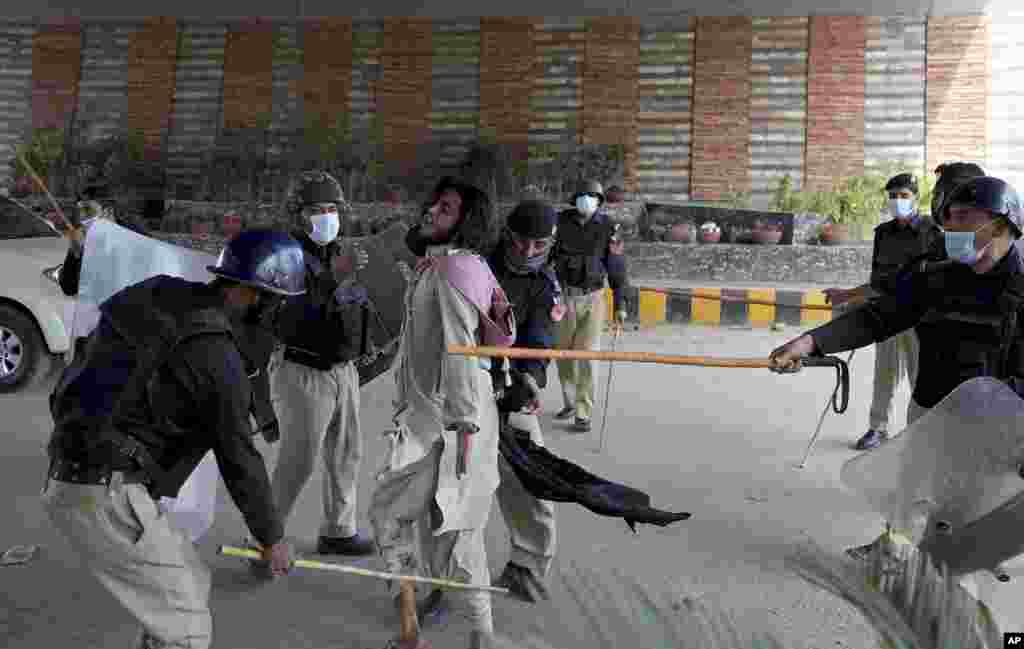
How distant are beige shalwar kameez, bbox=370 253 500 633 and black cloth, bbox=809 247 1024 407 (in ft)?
3.94

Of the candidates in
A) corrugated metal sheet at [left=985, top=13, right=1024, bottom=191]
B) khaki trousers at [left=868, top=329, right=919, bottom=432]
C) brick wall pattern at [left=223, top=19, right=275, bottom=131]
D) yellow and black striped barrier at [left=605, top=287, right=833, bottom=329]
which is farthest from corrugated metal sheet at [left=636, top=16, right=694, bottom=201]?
khaki trousers at [left=868, top=329, right=919, bottom=432]

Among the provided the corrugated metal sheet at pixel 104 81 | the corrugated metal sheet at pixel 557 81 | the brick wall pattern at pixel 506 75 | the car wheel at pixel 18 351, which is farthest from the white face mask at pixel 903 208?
the corrugated metal sheet at pixel 104 81

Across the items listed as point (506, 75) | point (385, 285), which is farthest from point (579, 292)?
point (506, 75)

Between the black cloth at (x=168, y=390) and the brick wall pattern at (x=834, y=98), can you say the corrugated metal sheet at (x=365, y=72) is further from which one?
the black cloth at (x=168, y=390)

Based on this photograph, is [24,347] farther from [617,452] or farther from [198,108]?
[198,108]

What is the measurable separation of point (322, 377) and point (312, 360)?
85mm

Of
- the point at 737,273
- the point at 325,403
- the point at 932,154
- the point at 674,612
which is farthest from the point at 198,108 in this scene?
the point at 674,612

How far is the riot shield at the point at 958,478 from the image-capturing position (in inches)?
91.0

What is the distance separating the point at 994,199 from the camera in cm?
340

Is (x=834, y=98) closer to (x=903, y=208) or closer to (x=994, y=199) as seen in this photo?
(x=903, y=208)

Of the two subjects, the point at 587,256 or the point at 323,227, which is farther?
the point at 587,256

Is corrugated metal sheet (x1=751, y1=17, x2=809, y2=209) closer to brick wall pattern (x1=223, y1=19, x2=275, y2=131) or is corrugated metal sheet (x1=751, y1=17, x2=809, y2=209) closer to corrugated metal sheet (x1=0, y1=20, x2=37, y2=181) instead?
brick wall pattern (x1=223, y1=19, x2=275, y2=131)

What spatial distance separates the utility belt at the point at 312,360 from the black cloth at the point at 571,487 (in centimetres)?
88

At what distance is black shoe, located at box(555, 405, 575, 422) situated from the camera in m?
7.36
